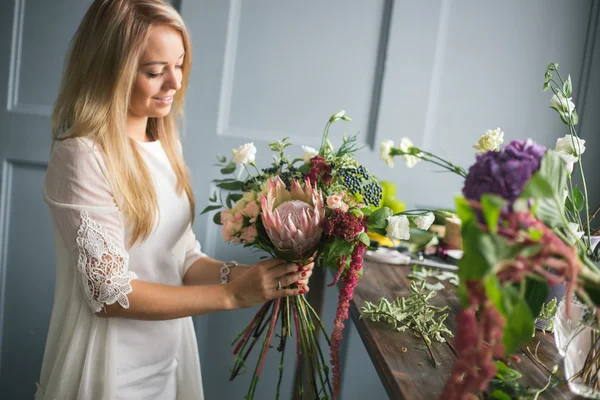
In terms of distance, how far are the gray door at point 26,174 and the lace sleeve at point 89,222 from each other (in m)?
0.82

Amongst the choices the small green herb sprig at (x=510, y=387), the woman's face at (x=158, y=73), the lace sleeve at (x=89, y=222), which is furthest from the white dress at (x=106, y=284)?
the small green herb sprig at (x=510, y=387)

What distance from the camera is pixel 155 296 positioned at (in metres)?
1.25

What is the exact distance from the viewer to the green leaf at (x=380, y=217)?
111 centimetres

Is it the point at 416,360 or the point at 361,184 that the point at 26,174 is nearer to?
the point at 361,184

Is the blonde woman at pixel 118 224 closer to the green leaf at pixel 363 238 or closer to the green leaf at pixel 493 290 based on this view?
the green leaf at pixel 363 238

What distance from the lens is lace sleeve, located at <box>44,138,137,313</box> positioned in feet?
3.86

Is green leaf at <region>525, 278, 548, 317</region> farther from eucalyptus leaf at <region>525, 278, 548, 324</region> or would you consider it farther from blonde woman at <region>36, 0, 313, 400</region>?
blonde woman at <region>36, 0, 313, 400</region>

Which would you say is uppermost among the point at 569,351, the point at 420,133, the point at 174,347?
the point at 420,133

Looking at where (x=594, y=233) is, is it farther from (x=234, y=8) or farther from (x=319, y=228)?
(x=234, y=8)

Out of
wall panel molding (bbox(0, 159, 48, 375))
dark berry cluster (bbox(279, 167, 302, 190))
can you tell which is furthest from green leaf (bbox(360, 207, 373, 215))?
wall panel molding (bbox(0, 159, 48, 375))

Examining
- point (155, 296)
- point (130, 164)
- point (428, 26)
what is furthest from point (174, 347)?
point (428, 26)

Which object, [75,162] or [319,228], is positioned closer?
[319,228]

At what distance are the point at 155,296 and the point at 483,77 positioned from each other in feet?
4.75

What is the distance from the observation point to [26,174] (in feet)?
6.41
